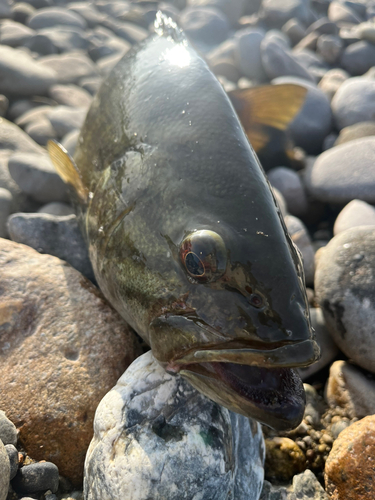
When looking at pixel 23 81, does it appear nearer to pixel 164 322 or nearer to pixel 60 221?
pixel 60 221

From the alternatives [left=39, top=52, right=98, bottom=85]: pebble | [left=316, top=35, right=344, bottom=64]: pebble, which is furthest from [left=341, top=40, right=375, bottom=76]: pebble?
[left=39, top=52, right=98, bottom=85]: pebble

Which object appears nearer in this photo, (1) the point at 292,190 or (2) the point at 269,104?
(2) the point at 269,104

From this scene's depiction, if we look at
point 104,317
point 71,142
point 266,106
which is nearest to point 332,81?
point 266,106

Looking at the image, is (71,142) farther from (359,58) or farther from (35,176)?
Answer: (359,58)

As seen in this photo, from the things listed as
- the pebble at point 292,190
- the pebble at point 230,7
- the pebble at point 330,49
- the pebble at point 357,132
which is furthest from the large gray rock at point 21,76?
the pebble at point 230,7

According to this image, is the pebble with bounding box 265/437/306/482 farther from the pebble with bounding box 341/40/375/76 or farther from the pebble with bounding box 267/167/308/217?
the pebble with bounding box 341/40/375/76

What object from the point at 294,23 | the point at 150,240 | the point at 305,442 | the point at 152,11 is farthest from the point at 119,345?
the point at 152,11

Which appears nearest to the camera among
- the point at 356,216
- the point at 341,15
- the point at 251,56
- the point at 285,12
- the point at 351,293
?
the point at 351,293
